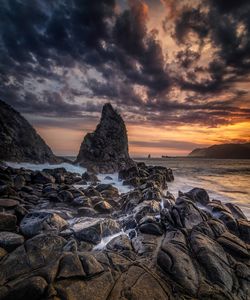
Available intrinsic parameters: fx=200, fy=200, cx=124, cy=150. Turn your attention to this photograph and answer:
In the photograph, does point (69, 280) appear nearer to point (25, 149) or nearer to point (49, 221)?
point (49, 221)

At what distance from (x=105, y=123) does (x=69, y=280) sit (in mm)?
34957

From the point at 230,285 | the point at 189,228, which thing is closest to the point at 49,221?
the point at 189,228

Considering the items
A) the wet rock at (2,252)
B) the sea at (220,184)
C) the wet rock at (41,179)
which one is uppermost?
the wet rock at (41,179)

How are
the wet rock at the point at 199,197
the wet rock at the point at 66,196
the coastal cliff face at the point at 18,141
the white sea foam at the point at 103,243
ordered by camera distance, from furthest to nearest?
the coastal cliff face at the point at 18,141, the wet rock at the point at 199,197, the wet rock at the point at 66,196, the white sea foam at the point at 103,243

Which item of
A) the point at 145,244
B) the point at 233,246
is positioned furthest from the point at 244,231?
the point at 145,244

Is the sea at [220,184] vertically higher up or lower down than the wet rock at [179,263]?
lower down

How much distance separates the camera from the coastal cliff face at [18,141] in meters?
27.4

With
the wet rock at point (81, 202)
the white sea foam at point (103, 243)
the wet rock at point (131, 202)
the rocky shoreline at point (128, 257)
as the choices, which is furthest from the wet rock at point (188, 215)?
the wet rock at point (81, 202)

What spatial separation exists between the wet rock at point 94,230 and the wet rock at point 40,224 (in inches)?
22.3

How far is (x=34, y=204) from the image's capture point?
1011cm

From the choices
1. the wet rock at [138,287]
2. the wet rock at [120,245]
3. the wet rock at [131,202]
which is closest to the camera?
the wet rock at [138,287]

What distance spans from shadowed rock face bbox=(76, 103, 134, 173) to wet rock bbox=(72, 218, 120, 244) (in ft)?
73.1

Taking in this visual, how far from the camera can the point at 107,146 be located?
35.1 metres

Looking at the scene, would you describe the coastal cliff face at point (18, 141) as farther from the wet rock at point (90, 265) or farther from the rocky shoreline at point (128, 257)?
the wet rock at point (90, 265)
